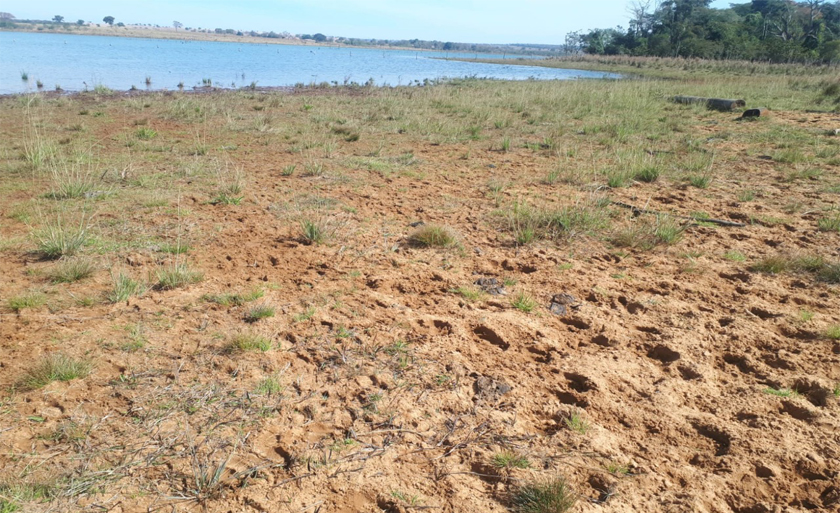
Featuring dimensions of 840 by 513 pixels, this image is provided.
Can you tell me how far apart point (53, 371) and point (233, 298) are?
114cm

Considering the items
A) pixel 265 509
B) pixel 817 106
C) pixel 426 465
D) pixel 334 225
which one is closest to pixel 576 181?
pixel 334 225

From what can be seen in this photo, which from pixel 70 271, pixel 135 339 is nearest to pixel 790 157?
pixel 135 339

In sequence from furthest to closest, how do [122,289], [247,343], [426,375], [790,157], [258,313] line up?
[790,157]
[122,289]
[258,313]
[247,343]
[426,375]

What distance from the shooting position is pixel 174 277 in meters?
3.58

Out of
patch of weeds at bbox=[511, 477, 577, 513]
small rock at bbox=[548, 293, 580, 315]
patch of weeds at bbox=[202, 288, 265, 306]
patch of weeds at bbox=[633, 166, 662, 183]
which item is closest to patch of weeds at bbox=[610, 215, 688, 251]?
small rock at bbox=[548, 293, 580, 315]

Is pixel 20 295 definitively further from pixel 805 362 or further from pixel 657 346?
pixel 805 362

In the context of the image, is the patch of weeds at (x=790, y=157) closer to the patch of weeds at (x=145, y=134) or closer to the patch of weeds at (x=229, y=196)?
the patch of weeds at (x=229, y=196)

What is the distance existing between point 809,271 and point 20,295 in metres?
5.94

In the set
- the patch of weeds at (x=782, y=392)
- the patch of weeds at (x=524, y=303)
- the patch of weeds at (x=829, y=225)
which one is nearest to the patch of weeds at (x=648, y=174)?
the patch of weeds at (x=829, y=225)

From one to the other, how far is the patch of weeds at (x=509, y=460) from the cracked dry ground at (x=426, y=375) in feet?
0.12

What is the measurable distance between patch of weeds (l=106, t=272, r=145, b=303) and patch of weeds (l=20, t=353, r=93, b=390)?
2.43 feet

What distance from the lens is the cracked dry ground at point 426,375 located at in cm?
203

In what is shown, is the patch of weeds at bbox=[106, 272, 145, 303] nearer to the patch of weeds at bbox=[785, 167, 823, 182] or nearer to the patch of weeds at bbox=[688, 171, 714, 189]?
the patch of weeds at bbox=[688, 171, 714, 189]

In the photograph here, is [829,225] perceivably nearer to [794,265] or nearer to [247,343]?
[794,265]
